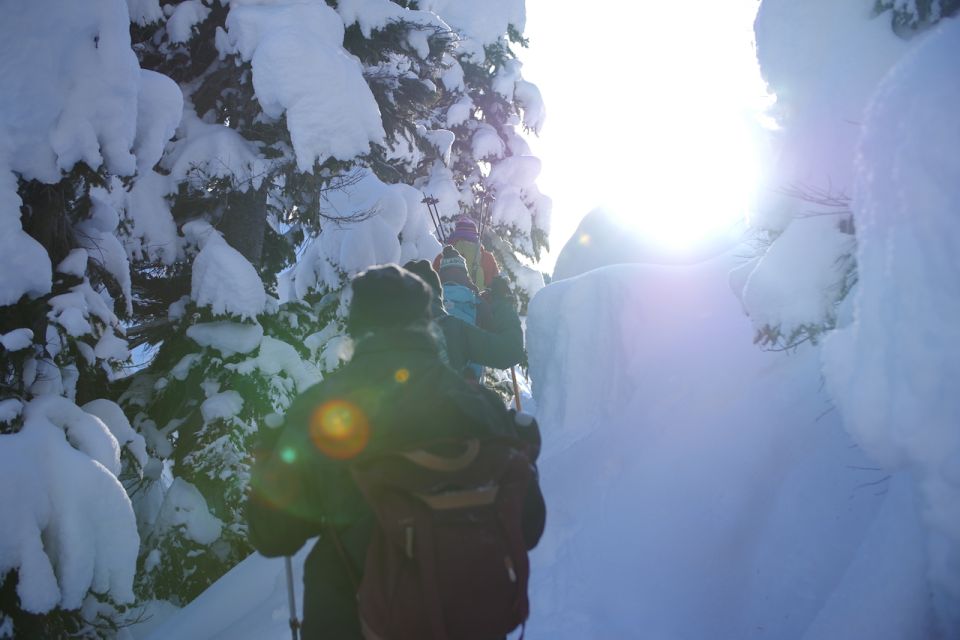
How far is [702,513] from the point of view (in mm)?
4730

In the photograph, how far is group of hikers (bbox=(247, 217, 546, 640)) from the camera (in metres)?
1.73

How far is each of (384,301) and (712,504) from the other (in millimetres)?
3785

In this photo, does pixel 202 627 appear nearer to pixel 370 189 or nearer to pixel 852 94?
pixel 370 189

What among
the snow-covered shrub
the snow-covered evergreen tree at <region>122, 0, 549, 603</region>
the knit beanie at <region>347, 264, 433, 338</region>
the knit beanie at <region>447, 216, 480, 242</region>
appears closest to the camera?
the knit beanie at <region>347, 264, 433, 338</region>

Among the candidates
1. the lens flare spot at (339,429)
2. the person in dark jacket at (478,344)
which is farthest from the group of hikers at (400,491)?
the person in dark jacket at (478,344)

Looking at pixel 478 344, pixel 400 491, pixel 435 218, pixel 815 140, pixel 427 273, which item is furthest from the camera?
pixel 435 218

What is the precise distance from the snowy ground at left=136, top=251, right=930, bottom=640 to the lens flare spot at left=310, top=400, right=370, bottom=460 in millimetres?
2691

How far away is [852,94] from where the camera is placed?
13.8ft

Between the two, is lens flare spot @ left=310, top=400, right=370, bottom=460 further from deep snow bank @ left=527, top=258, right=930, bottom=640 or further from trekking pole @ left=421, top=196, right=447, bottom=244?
trekking pole @ left=421, top=196, right=447, bottom=244

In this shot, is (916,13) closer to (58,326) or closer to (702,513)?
(702,513)

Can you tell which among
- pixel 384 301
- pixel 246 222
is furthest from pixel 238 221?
pixel 384 301

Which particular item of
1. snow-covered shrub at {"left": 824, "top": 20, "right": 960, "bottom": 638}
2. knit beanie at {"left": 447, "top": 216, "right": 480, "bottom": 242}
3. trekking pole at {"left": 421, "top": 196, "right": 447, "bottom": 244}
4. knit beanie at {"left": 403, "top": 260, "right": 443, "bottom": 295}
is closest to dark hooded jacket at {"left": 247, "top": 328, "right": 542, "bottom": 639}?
knit beanie at {"left": 403, "top": 260, "right": 443, "bottom": 295}

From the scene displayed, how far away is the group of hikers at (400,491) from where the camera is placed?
1.73 m

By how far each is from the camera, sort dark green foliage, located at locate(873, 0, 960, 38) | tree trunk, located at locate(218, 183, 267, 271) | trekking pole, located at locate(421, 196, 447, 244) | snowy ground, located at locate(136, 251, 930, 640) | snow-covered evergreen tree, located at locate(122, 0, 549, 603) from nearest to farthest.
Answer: snowy ground, located at locate(136, 251, 930, 640)
dark green foliage, located at locate(873, 0, 960, 38)
snow-covered evergreen tree, located at locate(122, 0, 549, 603)
tree trunk, located at locate(218, 183, 267, 271)
trekking pole, located at locate(421, 196, 447, 244)
